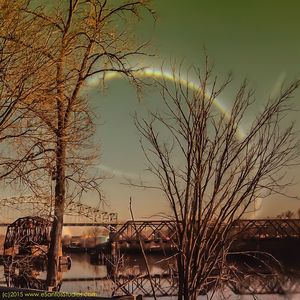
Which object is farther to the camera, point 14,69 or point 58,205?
point 58,205

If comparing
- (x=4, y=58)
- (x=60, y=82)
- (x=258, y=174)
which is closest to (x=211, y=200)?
(x=258, y=174)

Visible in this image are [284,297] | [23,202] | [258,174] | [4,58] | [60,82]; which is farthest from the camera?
[284,297]

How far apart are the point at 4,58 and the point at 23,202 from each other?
4.75 m

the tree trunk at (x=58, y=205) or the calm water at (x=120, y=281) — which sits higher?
the tree trunk at (x=58, y=205)

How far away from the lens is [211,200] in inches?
229

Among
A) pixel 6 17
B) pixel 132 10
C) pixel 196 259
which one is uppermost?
pixel 132 10

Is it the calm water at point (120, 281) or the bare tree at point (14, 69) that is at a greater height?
the bare tree at point (14, 69)

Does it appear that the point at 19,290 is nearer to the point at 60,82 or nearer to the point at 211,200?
the point at 211,200

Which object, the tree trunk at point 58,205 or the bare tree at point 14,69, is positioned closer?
the bare tree at point 14,69

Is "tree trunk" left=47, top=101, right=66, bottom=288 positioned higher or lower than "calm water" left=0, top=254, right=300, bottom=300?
higher

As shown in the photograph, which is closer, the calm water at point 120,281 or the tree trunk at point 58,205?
the calm water at point 120,281

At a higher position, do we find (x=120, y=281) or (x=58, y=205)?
(x=58, y=205)

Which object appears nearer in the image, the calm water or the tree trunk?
the calm water

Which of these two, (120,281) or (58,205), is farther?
(58,205)
